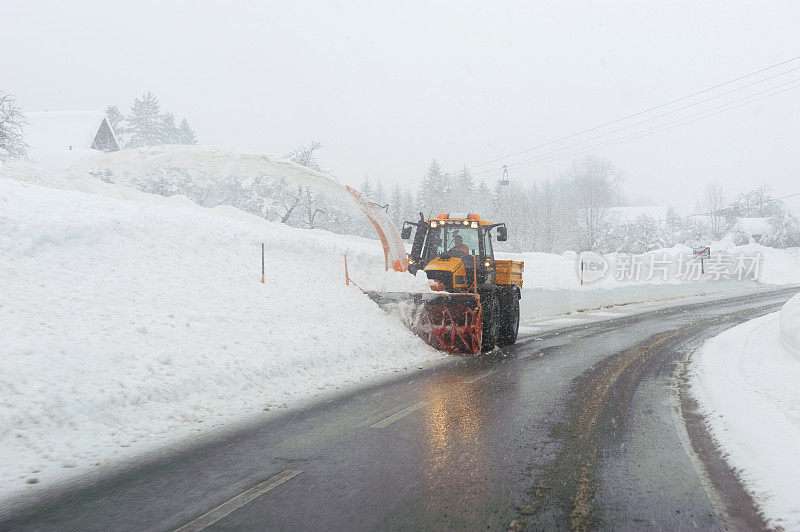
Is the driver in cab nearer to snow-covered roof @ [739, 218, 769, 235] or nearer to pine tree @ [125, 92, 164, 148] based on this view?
pine tree @ [125, 92, 164, 148]

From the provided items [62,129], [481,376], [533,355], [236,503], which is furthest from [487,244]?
[62,129]

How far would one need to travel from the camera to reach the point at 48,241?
9.59 metres

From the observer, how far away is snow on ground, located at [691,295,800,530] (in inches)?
157

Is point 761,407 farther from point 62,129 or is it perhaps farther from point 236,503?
point 62,129

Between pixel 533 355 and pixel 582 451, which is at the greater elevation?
pixel 582 451

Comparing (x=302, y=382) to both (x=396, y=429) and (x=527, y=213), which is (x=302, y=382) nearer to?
(x=396, y=429)

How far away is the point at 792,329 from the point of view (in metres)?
9.62

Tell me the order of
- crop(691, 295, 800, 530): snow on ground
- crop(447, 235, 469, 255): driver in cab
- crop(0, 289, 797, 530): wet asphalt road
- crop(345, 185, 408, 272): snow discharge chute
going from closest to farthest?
crop(0, 289, 797, 530): wet asphalt road → crop(691, 295, 800, 530): snow on ground → crop(447, 235, 469, 255): driver in cab → crop(345, 185, 408, 272): snow discharge chute

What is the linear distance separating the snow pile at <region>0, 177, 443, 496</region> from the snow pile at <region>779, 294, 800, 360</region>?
6.34m

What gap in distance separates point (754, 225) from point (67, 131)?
82.6 metres

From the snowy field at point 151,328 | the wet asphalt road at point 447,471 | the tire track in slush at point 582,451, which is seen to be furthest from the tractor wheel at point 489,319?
the wet asphalt road at point 447,471

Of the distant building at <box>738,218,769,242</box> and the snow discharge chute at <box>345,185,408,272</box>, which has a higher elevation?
the distant building at <box>738,218,769,242</box>

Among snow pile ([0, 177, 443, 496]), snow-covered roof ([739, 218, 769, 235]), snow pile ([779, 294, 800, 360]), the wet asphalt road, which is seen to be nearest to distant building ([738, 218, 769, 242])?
snow-covered roof ([739, 218, 769, 235])

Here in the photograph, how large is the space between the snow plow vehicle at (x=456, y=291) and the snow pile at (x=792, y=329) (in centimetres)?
534
